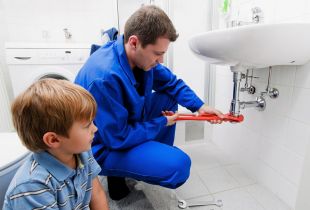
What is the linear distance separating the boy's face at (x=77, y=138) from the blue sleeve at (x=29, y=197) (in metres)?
0.09

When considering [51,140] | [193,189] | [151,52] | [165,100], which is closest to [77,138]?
[51,140]

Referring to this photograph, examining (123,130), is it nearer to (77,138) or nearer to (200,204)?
(77,138)

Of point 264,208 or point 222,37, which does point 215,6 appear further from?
point 264,208

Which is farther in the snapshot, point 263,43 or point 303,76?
point 303,76

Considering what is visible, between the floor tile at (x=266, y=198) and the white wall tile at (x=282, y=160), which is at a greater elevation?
the white wall tile at (x=282, y=160)

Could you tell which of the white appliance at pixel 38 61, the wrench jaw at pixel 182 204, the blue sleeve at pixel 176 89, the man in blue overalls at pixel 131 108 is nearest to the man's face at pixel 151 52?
the man in blue overalls at pixel 131 108

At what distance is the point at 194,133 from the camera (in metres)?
1.51

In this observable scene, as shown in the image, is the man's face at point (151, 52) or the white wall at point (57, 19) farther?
the white wall at point (57, 19)

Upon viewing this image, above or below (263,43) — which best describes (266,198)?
below

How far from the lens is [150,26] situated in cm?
71

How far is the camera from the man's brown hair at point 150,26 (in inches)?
28.1

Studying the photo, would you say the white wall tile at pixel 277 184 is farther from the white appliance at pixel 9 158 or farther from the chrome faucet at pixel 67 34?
the chrome faucet at pixel 67 34

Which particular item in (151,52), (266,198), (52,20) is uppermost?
(52,20)

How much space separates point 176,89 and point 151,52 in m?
0.34
